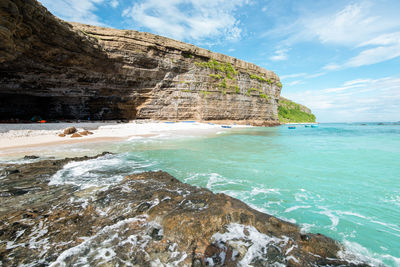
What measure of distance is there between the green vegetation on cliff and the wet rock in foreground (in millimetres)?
76324

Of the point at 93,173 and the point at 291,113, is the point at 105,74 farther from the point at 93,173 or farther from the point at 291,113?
the point at 291,113

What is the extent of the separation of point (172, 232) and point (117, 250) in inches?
30.3

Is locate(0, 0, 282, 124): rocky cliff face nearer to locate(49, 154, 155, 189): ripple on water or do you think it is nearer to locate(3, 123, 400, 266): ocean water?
locate(49, 154, 155, 189): ripple on water

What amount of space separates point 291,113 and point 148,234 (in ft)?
294

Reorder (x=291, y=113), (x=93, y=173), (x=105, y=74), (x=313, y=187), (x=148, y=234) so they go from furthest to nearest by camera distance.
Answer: (x=291, y=113) < (x=105, y=74) < (x=93, y=173) < (x=313, y=187) < (x=148, y=234)

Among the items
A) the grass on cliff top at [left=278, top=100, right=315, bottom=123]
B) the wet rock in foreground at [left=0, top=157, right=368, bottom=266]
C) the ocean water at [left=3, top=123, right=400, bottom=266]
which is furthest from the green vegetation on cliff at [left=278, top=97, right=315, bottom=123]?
the wet rock in foreground at [left=0, top=157, right=368, bottom=266]

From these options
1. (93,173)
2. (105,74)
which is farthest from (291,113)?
(93,173)

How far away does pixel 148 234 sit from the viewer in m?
2.65

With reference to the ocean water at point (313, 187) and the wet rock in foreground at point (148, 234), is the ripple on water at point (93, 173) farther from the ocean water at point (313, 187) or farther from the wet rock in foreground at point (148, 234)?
the wet rock in foreground at point (148, 234)

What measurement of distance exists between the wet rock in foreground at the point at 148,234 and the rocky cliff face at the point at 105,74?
15239 mm

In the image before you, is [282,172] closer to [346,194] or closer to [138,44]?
[346,194]

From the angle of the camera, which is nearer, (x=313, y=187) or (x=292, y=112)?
(x=313, y=187)

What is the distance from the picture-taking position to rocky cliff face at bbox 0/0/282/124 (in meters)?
15.5

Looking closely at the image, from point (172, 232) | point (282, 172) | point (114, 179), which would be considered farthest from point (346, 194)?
point (114, 179)
